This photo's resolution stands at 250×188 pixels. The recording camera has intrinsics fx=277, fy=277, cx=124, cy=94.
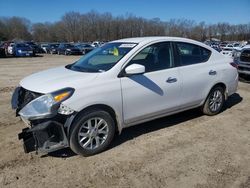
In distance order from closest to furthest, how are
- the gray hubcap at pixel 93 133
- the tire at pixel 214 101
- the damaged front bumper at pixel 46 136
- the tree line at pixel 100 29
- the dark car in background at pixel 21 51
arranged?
the damaged front bumper at pixel 46 136 → the gray hubcap at pixel 93 133 → the tire at pixel 214 101 → the dark car in background at pixel 21 51 → the tree line at pixel 100 29

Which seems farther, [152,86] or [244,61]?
[244,61]

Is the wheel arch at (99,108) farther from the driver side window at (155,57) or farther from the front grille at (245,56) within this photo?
the front grille at (245,56)

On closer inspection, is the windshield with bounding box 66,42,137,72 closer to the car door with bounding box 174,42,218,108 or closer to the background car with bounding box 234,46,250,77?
the car door with bounding box 174,42,218,108

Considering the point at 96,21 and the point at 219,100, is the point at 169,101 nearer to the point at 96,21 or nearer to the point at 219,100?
the point at 219,100

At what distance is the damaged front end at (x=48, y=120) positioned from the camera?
370 cm

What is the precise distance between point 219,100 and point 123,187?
3551 millimetres

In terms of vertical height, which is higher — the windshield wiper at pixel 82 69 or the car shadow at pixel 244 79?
the windshield wiper at pixel 82 69

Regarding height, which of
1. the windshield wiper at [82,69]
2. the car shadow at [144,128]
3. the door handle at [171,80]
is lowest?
the car shadow at [144,128]

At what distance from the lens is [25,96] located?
4.25 m

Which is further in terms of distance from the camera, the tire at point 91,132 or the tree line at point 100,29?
the tree line at point 100,29

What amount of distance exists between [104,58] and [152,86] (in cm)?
101

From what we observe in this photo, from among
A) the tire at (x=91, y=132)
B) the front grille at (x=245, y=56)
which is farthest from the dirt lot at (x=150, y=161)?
the front grille at (x=245, y=56)

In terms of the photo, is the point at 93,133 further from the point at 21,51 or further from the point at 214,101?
the point at 21,51

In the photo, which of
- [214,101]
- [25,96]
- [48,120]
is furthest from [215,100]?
[25,96]
